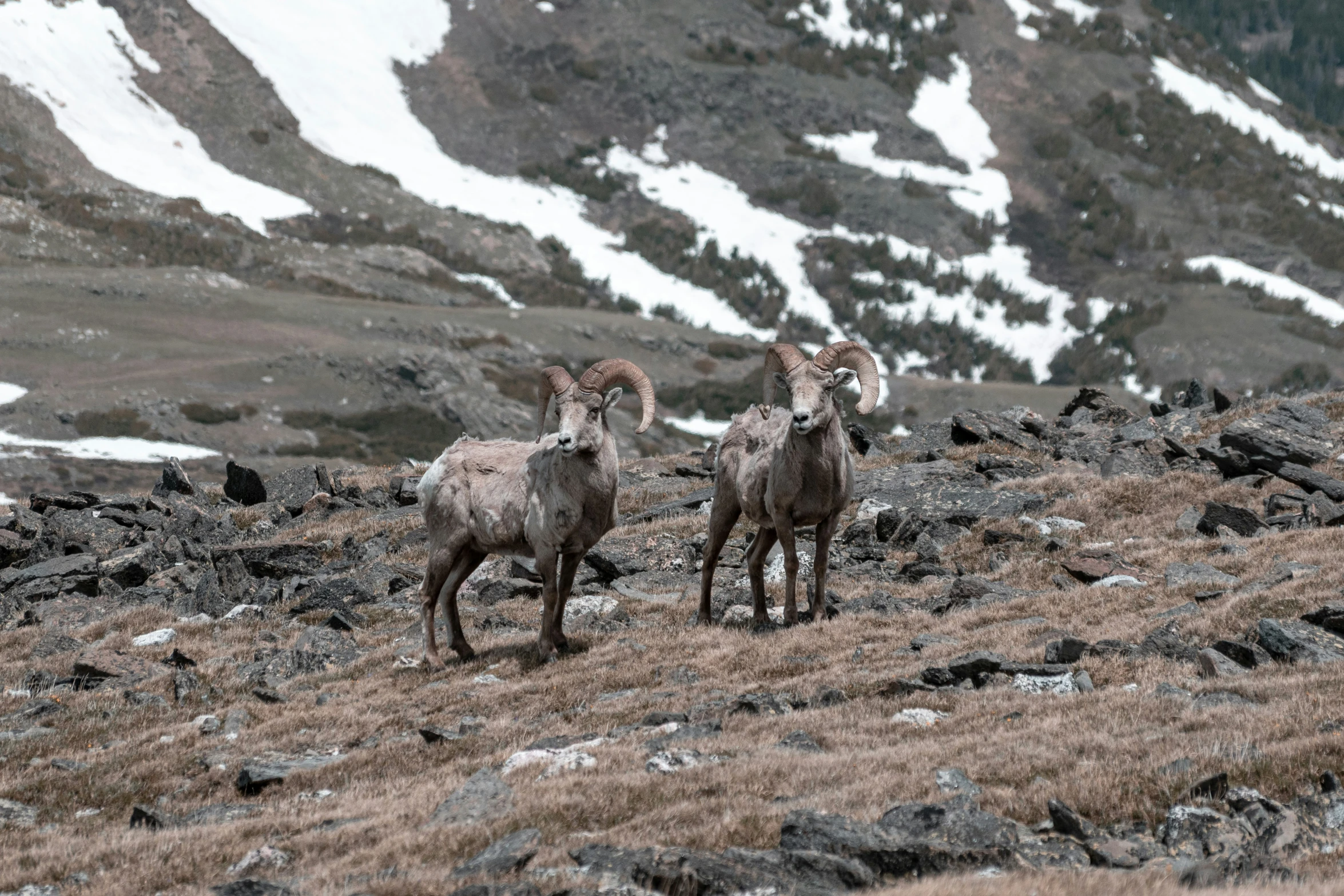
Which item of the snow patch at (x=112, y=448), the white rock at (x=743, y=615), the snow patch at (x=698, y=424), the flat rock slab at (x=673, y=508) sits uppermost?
the flat rock slab at (x=673, y=508)

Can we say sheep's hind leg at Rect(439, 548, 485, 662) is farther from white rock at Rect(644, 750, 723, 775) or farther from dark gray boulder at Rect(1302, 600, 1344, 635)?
dark gray boulder at Rect(1302, 600, 1344, 635)

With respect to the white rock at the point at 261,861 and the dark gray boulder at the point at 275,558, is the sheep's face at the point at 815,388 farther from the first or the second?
the dark gray boulder at the point at 275,558

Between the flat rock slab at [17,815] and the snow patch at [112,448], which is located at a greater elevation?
the flat rock slab at [17,815]

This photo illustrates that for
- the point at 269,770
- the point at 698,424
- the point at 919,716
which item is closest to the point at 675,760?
the point at 919,716

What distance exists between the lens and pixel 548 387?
1725 centimetres

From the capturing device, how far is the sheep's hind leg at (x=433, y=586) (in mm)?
17547

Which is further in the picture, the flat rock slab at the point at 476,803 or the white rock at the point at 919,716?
the white rock at the point at 919,716

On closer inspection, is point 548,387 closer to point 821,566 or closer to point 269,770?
point 821,566

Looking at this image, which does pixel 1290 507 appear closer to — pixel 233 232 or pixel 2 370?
pixel 2 370

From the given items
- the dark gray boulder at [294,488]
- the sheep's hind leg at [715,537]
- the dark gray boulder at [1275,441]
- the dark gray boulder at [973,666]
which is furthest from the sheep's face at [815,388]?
the dark gray boulder at [294,488]

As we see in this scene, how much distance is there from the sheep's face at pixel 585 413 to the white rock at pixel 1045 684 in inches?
244

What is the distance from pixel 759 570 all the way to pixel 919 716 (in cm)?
604

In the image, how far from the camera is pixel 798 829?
28.1ft

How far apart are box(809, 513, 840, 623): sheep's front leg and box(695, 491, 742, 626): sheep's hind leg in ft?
5.03
